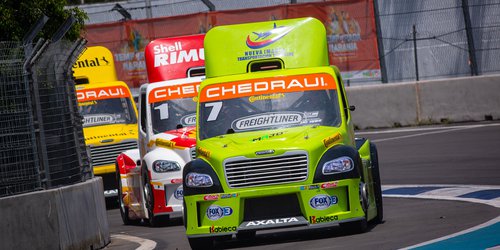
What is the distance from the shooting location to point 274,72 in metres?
14.0

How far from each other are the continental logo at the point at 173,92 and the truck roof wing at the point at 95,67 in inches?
240

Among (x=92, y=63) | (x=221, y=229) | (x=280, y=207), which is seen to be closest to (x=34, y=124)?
(x=221, y=229)

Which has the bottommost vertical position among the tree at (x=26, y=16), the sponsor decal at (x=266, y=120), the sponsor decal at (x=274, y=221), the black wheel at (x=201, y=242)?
the black wheel at (x=201, y=242)

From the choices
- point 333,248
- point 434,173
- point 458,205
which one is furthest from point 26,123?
point 434,173

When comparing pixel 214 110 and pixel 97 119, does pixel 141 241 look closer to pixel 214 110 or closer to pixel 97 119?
pixel 214 110

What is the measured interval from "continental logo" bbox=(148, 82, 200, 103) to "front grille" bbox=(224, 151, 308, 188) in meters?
5.64

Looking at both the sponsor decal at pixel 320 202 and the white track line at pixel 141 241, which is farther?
the white track line at pixel 141 241

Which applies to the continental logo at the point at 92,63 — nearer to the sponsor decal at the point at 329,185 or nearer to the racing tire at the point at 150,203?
the racing tire at the point at 150,203

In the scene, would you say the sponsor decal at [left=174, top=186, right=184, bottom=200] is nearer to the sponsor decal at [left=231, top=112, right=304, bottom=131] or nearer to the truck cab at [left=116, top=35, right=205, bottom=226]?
the truck cab at [left=116, top=35, right=205, bottom=226]

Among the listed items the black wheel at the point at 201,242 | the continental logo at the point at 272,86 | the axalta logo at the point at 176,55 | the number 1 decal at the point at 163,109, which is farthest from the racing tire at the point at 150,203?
the black wheel at the point at 201,242

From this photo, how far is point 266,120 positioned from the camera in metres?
13.6

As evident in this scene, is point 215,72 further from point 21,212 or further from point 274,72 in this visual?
point 21,212

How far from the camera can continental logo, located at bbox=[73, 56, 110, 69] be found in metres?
24.1

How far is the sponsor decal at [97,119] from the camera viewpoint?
22531 millimetres
